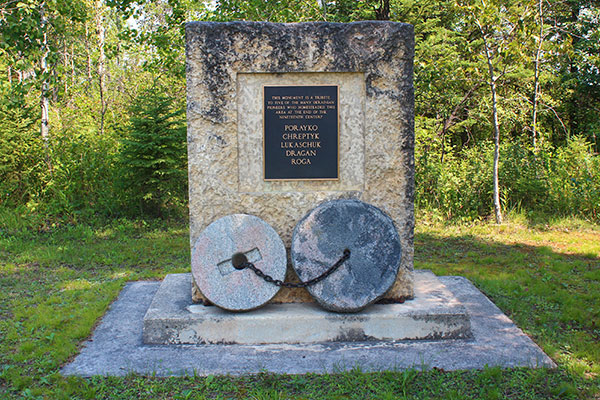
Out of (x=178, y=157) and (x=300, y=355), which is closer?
(x=300, y=355)

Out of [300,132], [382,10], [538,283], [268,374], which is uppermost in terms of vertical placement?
[382,10]

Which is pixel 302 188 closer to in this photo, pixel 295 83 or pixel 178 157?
pixel 295 83

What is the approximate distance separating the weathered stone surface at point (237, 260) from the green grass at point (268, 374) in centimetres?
73

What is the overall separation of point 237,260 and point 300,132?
3.72 ft

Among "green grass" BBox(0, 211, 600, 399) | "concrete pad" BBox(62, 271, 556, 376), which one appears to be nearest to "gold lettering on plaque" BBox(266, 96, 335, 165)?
"concrete pad" BBox(62, 271, 556, 376)

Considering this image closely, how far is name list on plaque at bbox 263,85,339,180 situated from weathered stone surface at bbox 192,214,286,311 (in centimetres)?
49

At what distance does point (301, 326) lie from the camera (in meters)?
3.86

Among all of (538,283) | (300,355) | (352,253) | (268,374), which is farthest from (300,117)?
(538,283)

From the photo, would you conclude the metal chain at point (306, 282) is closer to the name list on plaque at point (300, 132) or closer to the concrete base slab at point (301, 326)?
the concrete base slab at point (301, 326)

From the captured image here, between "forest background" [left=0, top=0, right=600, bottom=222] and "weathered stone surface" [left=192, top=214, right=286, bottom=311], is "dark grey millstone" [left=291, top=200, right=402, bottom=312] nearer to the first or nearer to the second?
"weathered stone surface" [left=192, top=214, right=286, bottom=311]

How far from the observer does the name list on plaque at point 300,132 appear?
4.22 m

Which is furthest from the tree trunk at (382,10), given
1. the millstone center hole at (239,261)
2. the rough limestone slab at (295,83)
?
the millstone center hole at (239,261)

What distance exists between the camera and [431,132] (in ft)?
33.3

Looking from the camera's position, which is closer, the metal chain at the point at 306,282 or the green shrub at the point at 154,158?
the metal chain at the point at 306,282
